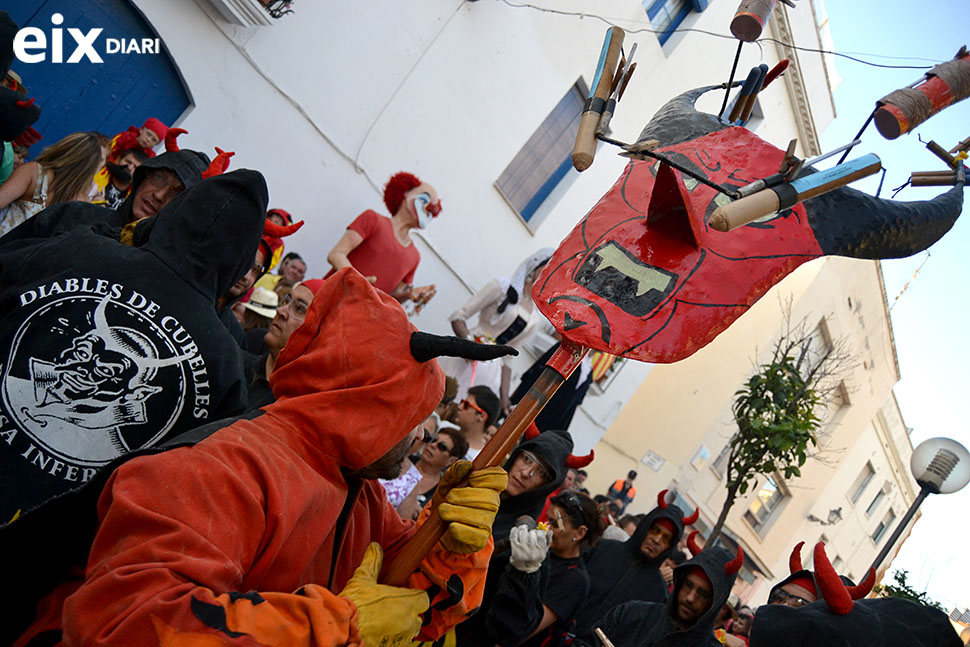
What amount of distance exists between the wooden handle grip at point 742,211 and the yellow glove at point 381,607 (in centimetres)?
136

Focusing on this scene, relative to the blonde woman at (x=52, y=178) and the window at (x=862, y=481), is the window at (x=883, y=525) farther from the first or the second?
the blonde woman at (x=52, y=178)

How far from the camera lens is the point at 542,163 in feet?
31.0

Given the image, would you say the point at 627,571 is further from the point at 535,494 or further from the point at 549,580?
the point at 535,494

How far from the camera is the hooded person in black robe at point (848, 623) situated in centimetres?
268

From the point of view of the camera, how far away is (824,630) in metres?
2.74

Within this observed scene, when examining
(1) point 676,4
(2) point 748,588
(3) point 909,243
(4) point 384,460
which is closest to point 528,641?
(4) point 384,460

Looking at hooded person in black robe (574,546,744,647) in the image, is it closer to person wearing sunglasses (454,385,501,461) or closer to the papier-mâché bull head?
person wearing sunglasses (454,385,501,461)

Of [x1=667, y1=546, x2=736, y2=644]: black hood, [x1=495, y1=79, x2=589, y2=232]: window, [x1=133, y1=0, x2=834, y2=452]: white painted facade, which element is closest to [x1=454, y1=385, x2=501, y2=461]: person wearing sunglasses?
[x1=667, y1=546, x2=736, y2=644]: black hood

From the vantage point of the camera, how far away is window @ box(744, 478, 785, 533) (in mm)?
20797

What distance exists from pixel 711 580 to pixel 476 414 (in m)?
2.02

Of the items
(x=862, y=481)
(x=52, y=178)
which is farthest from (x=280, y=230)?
(x=862, y=481)

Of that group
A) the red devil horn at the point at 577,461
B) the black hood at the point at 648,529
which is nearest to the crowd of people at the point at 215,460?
the red devil horn at the point at 577,461

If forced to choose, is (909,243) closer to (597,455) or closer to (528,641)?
(528,641)

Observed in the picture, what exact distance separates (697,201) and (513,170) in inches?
263
